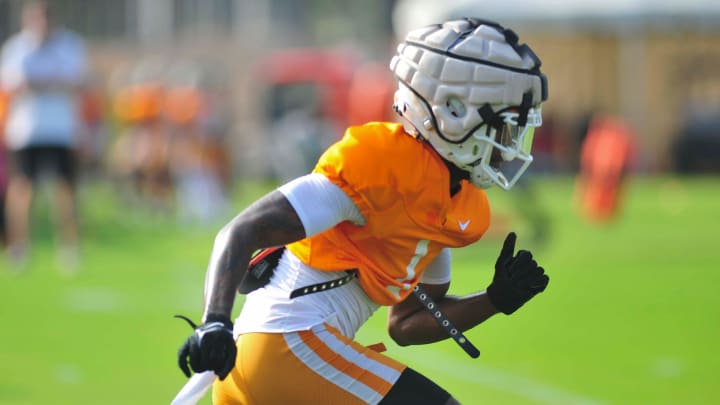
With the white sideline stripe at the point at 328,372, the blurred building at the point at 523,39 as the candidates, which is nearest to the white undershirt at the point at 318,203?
the white sideline stripe at the point at 328,372

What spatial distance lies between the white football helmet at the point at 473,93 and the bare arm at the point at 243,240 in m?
0.51

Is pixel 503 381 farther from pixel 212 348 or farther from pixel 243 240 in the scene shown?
pixel 212 348

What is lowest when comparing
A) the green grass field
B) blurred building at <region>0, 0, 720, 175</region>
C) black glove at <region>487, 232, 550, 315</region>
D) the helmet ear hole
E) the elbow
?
blurred building at <region>0, 0, 720, 175</region>

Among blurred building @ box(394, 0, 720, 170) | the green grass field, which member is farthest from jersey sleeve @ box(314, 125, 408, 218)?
blurred building @ box(394, 0, 720, 170)

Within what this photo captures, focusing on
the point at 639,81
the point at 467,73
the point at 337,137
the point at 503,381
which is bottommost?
the point at 337,137

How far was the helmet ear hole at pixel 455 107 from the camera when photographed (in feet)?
12.2

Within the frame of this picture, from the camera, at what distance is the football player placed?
3.54m

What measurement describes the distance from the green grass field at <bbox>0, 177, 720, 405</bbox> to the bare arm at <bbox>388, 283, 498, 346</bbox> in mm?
2432

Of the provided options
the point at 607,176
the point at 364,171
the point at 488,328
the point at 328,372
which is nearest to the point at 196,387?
the point at 328,372

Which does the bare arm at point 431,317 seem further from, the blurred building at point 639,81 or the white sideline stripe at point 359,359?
the blurred building at point 639,81

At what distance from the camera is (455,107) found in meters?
3.73

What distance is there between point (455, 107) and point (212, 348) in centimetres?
99

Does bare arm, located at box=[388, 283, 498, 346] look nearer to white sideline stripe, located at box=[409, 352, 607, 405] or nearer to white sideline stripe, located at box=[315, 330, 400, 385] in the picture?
white sideline stripe, located at box=[315, 330, 400, 385]

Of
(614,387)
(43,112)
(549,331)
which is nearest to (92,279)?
(43,112)
